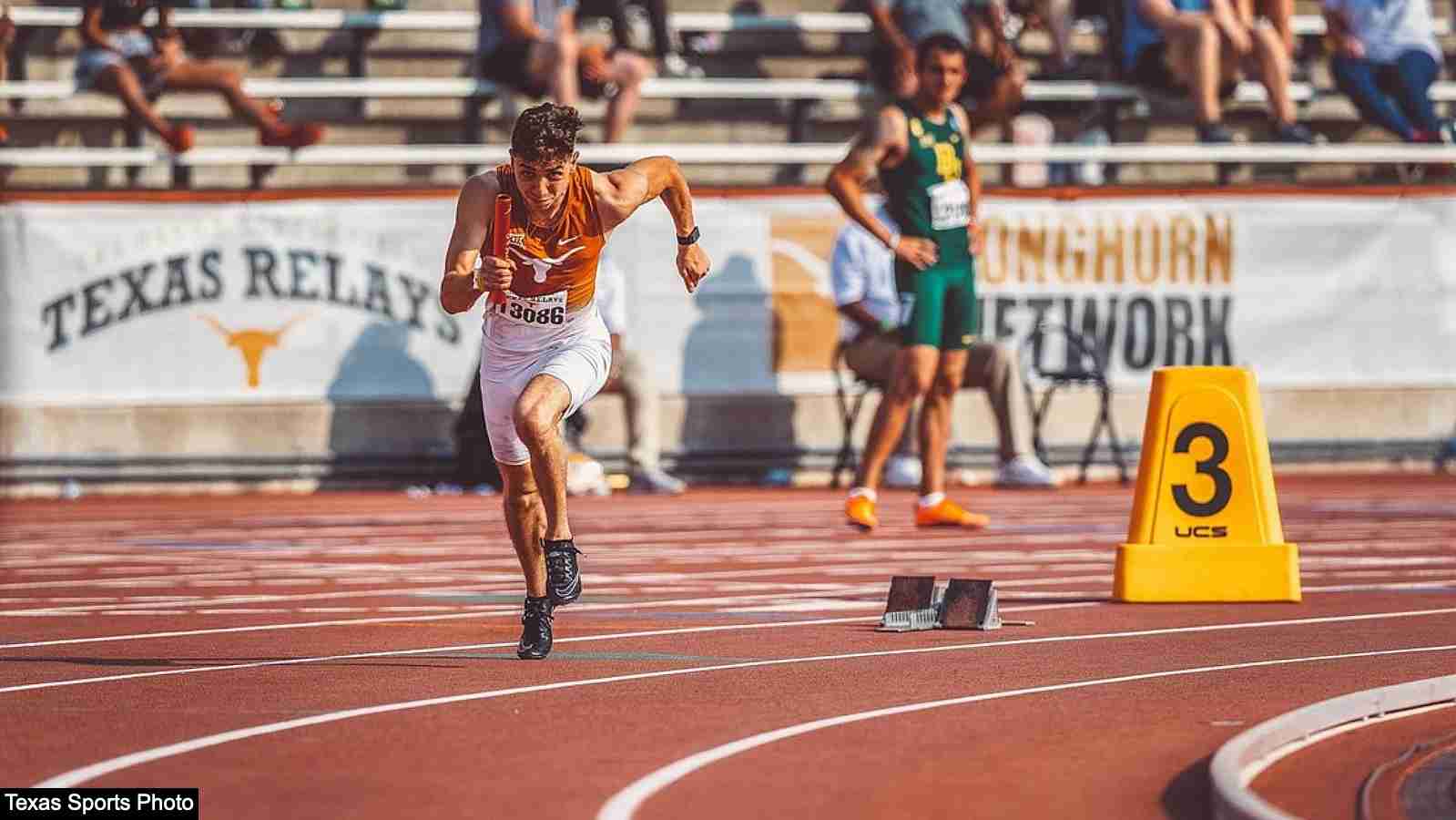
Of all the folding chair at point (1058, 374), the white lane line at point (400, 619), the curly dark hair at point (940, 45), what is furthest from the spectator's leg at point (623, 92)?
the white lane line at point (400, 619)

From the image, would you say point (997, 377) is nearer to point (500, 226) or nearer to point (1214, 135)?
point (1214, 135)

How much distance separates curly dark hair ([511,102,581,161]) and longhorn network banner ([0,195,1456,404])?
11172mm

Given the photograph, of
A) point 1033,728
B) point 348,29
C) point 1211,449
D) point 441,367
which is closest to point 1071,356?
point 441,367

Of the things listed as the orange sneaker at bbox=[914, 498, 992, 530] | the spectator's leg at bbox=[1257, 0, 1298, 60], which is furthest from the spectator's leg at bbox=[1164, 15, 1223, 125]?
the orange sneaker at bbox=[914, 498, 992, 530]

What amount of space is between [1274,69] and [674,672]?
1436 cm

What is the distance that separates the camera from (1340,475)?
21297 millimetres

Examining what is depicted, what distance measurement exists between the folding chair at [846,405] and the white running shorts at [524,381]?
10.8m

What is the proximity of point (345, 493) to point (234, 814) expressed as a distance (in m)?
14.3

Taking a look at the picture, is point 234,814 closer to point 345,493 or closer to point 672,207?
point 672,207

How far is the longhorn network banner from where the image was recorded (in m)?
19.5

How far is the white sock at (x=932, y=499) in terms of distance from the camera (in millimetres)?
15023

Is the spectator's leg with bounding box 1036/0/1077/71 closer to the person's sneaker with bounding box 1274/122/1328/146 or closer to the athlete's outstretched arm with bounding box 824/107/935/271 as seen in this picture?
the person's sneaker with bounding box 1274/122/1328/146

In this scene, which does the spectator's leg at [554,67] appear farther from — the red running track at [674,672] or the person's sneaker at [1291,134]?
the person's sneaker at [1291,134]
